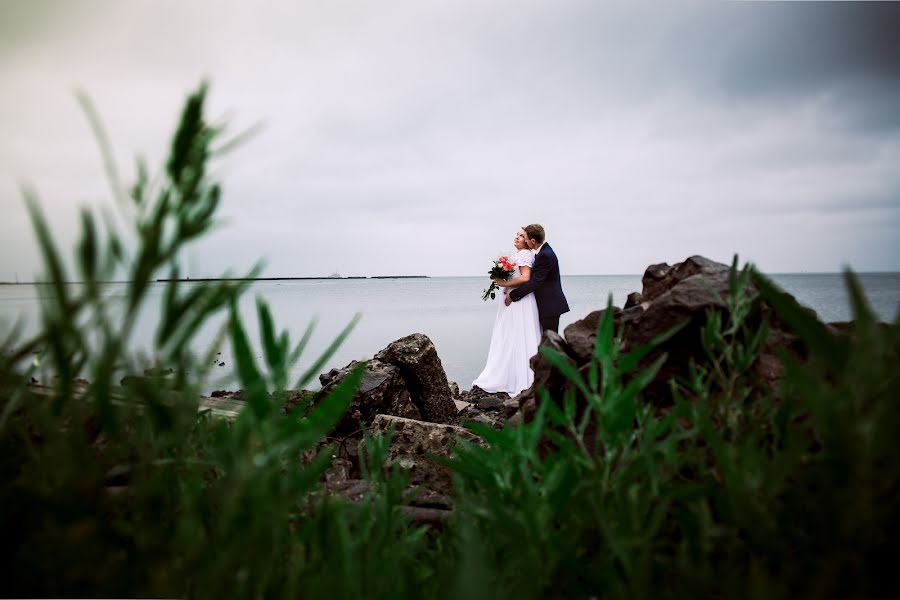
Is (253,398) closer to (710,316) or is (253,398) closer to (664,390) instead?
(710,316)

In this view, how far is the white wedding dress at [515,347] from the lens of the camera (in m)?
12.5

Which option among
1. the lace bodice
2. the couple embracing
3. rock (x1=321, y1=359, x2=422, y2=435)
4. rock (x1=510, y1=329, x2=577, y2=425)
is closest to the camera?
rock (x1=510, y1=329, x2=577, y2=425)

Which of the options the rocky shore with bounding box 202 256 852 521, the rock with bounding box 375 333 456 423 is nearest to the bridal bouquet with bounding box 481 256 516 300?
the rock with bounding box 375 333 456 423

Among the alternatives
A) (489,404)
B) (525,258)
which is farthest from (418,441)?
(525,258)

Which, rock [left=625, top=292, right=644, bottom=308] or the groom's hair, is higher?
the groom's hair

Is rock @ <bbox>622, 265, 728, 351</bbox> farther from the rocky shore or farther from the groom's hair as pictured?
the groom's hair

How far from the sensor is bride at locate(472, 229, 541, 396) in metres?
12.5

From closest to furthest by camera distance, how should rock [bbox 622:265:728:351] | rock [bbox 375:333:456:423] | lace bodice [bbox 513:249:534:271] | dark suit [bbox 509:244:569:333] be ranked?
rock [bbox 622:265:728:351] → rock [bbox 375:333:456:423] → dark suit [bbox 509:244:569:333] → lace bodice [bbox 513:249:534:271]

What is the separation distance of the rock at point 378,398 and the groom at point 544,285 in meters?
5.71

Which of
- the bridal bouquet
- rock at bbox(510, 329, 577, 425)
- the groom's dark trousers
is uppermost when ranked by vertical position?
the bridal bouquet

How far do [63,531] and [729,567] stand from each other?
2.52ft

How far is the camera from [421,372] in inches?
270

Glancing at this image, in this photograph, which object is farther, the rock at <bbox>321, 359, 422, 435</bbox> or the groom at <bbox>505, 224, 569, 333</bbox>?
the groom at <bbox>505, 224, 569, 333</bbox>

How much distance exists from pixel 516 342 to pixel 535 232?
2.76 metres
